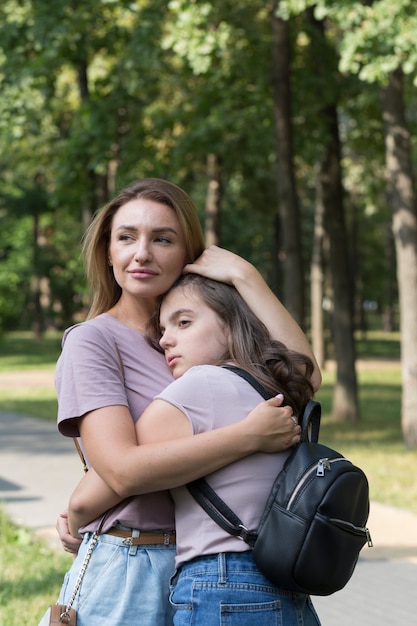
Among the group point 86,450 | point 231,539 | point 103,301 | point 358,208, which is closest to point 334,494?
point 231,539

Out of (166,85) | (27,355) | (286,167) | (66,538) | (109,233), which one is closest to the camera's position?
(66,538)

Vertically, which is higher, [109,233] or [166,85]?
[166,85]

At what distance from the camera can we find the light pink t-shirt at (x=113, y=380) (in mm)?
2598

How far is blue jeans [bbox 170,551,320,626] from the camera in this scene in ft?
7.91

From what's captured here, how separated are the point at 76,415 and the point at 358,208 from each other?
4574cm

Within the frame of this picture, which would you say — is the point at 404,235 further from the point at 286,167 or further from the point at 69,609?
the point at 69,609

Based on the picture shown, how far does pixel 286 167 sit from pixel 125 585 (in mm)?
13860

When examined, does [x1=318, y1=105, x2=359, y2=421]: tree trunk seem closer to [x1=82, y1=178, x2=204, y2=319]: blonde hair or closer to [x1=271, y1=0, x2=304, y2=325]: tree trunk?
[x1=271, y1=0, x2=304, y2=325]: tree trunk

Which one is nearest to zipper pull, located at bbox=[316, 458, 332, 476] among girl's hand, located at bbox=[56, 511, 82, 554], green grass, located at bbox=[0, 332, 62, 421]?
girl's hand, located at bbox=[56, 511, 82, 554]

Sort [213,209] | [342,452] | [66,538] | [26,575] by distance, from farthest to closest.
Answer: [213,209] < [342,452] < [26,575] < [66,538]

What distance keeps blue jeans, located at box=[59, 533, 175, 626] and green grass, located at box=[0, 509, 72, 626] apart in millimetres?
3313

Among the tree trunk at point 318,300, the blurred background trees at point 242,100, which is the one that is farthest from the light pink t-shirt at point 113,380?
the tree trunk at point 318,300

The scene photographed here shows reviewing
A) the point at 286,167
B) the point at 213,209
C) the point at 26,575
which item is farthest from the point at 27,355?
the point at 26,575

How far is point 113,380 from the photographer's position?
264 centimetres
